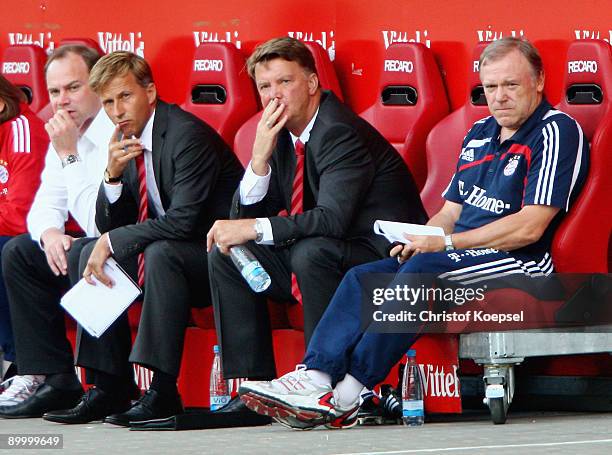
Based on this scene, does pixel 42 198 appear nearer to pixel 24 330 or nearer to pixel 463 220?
pixel 24 330

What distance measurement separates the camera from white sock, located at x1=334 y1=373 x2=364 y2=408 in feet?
17.5

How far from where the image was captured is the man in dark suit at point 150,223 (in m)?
5.88

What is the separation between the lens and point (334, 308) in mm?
5434

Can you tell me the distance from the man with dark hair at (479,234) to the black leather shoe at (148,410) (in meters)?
0.69

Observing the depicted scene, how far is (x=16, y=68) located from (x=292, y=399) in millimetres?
3455

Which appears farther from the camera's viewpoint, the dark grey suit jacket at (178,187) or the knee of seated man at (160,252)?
the dark grey suit jacket at (178,187)

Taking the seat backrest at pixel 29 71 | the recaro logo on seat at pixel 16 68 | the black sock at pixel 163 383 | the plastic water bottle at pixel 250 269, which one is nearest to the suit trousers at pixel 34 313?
the black sock at pixel 163 383

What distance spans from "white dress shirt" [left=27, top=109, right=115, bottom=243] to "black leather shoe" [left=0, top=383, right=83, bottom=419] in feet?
2.05

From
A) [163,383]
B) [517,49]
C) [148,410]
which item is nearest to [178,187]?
[163,383]

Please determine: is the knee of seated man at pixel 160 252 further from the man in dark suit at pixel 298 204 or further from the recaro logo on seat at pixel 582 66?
the recaro logo on seat at pixel 582 66

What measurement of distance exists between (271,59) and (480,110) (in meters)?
1.01

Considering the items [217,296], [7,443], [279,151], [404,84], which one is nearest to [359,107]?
[404,84]

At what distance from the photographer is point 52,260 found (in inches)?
252

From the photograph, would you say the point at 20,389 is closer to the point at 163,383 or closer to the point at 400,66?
the point at 163,383
